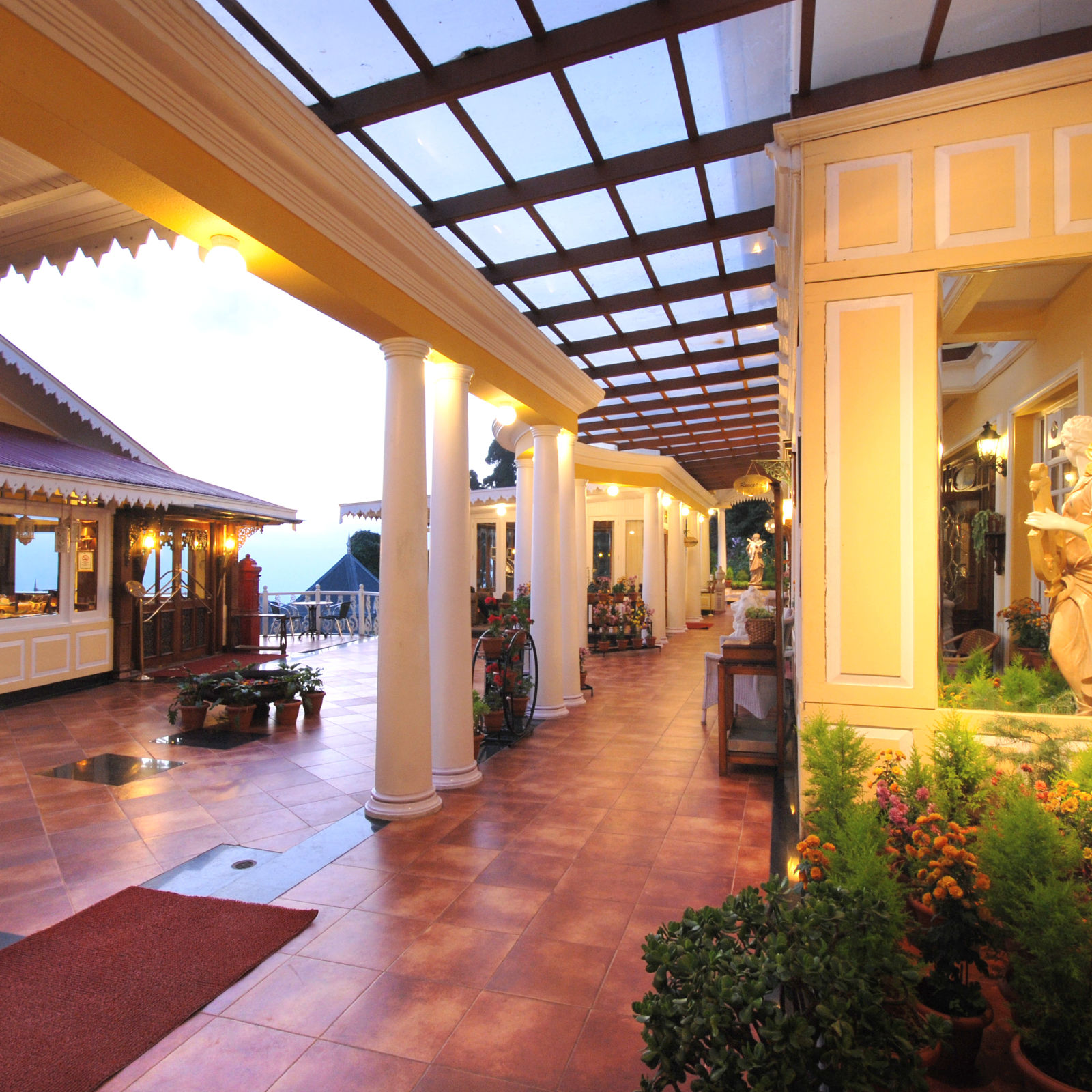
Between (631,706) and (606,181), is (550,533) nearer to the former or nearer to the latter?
(631,706)

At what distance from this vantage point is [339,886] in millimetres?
3549

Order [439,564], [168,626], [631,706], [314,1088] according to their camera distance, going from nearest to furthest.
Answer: [314,1088], [439,564], [631,706], [168,626]

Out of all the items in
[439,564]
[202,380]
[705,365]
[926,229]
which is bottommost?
[439,564]

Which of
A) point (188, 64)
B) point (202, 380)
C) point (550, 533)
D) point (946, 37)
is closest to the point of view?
point (188, 64)

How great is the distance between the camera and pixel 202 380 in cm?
3769

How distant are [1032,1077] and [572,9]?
4006 mm

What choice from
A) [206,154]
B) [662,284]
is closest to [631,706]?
[662,284]

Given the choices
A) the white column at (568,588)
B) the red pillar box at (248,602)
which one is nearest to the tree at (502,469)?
the red pillar box at (248,602)

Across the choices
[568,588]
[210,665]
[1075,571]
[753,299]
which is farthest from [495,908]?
[210,665]

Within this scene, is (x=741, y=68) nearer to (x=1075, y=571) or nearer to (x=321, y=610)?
(x=1075, y=571)

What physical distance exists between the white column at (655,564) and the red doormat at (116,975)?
11.0 metres

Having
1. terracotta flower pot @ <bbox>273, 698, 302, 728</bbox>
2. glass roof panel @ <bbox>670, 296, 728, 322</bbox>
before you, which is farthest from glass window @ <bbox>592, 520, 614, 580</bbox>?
terracotta flower pot @ <bbox>273, 698, 302, 728</bbox>

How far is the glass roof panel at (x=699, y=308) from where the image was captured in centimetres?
629

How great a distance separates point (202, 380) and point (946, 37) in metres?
40.4
